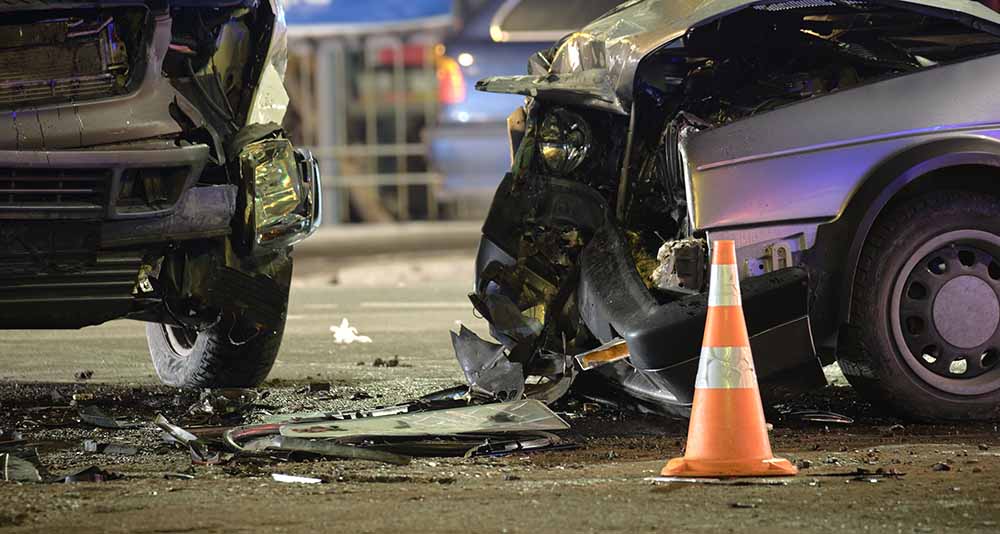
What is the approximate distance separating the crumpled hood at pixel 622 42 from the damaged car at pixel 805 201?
12 millimetres

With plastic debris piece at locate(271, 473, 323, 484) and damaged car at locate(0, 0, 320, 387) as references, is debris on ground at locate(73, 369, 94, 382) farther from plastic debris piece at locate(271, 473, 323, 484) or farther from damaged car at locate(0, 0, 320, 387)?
plastic debris piece at locate(271, 473, 323, 484)

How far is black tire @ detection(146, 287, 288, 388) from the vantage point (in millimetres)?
8289

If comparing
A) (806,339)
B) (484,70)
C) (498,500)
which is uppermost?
(484,70)

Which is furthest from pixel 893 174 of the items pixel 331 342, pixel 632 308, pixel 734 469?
pixel 331 342

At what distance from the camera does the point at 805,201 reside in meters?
6.84

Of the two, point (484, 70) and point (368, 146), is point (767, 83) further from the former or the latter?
point (368, 146)

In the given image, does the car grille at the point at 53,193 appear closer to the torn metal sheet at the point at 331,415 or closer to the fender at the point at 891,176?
the torn metal sheet at the point at 331,415

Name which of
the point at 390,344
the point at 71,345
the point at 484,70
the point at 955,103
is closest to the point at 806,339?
the point at 955,103

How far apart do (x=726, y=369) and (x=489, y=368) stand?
199 cm

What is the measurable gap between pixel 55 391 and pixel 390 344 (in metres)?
2.87

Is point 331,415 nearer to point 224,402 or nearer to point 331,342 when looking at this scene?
point 224,402

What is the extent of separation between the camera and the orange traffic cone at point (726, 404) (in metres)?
5.79

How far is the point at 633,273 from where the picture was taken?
7.21 m

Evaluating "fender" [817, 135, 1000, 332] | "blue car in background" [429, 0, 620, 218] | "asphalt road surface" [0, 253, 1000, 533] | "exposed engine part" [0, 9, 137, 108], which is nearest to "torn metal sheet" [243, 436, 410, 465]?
"asphalt road surface" [0, 253, 1000, 533]
